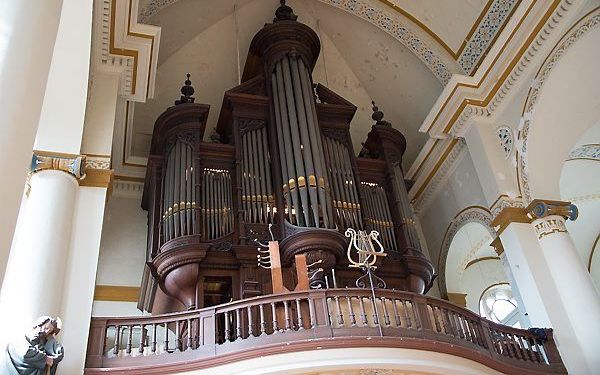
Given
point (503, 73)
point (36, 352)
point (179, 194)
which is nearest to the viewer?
point (36, 352)

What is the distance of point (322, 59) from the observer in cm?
1201

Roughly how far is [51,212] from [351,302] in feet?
10.7

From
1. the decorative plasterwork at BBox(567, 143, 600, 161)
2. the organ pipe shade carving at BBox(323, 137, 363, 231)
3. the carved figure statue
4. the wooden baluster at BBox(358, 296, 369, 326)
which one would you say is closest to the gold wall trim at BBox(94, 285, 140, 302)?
the organ pipe shade carving at BBox(323, 137, 363, 231)

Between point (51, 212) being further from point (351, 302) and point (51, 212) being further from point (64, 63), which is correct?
point (351, 302)

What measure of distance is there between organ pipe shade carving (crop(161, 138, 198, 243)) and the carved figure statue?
2.68 metres

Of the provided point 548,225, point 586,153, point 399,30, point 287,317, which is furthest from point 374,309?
point 586,153

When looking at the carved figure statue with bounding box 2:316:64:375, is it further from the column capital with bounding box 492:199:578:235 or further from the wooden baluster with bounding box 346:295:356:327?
the column capital with bounding box 492:199:578:235

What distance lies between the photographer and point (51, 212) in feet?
23.2

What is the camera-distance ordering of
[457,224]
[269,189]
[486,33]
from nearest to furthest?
[269,189] → [486,33] → [457,224]

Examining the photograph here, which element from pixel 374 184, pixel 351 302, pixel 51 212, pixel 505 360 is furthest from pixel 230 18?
pixel 505 360

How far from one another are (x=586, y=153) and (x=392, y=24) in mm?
3814

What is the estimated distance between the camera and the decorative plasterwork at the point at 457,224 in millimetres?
9672

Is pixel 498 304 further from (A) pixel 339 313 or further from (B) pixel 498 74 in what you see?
(A) pixel 339 313

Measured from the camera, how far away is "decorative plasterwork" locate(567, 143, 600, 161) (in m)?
10.8
